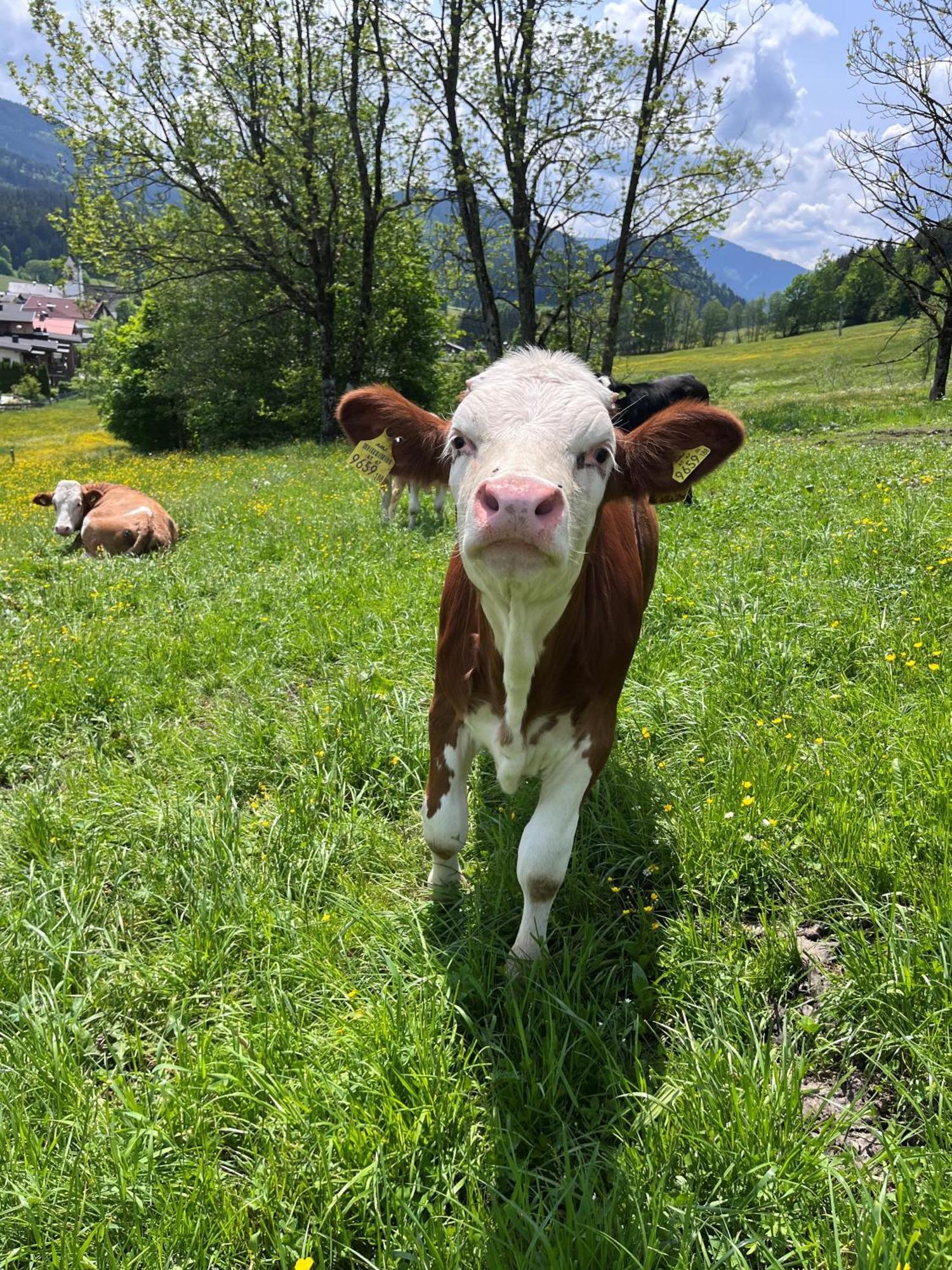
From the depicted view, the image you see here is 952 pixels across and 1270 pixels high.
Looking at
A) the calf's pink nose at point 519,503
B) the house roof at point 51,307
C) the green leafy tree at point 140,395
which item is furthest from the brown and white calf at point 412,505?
the house roof at point 51,307

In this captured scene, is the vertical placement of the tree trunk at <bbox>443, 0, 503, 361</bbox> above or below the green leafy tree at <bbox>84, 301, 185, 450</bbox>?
above

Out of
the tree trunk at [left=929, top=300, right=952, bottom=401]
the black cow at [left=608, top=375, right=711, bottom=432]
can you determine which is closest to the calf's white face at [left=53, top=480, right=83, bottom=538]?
the black cow at [left=608, top=375, right=711, bottom=432]

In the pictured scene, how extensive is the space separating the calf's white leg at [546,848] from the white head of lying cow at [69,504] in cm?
881

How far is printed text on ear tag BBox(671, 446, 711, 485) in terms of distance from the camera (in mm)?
2486

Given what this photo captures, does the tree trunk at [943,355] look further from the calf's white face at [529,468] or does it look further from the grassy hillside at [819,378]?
the calf's white face at [529,468]

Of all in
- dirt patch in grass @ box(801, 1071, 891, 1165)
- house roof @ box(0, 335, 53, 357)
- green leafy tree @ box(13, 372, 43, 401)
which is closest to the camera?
dirt patch in grass @ box(801, 1071, 891, 1165)

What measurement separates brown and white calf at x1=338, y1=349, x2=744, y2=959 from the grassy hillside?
12753 mm

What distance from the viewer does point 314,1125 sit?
1.89 m

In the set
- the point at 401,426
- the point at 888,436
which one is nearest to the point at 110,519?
the point at 401,426

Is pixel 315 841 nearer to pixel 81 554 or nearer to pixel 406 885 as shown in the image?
pixel 406 885

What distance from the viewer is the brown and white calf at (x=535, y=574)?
1911mm

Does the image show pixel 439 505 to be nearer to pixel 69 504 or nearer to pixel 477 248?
pixel 69 504

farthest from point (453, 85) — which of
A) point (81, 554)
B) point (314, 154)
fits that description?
point (81, 554)

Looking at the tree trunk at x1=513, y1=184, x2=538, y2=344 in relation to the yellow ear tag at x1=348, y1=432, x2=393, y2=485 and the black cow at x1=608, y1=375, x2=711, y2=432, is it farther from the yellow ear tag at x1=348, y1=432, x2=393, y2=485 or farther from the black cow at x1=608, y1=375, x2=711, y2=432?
the yellow ear tag at x1=348, y1=432, x2=393, y2=485
